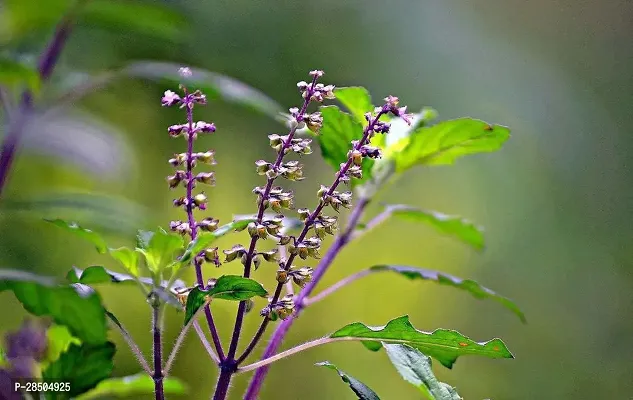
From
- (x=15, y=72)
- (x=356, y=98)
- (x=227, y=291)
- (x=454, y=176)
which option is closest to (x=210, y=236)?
(x=227, y=291)

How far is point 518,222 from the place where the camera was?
1324 mm

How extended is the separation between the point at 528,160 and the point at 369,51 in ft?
1.46

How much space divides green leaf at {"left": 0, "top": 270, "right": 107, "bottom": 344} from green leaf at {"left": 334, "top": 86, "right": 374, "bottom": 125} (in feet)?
1.08

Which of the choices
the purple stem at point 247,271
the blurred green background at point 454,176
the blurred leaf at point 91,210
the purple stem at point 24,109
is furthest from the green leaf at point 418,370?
the blurred green background at point 454,176

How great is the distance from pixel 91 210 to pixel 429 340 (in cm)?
27

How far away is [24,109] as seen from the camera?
1.64ft

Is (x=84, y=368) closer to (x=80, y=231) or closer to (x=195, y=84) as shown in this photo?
(x=80, y=231)

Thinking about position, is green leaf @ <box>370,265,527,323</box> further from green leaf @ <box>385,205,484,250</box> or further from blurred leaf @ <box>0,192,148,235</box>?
blurred leaf @ <box>0,192,148,235</box>

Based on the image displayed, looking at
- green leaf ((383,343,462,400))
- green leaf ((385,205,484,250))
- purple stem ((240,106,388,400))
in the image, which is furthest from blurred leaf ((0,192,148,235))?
green leaf ((385,205,484,250))

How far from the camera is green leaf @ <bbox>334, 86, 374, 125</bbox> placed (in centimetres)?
59

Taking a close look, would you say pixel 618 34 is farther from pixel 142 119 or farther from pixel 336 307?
pixel 142 119

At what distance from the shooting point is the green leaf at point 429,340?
1.38 ft

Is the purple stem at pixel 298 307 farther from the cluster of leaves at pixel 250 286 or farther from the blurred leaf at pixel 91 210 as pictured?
the blurred leaf at pixel 91 210

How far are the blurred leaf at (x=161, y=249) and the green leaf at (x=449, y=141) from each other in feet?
0.96
